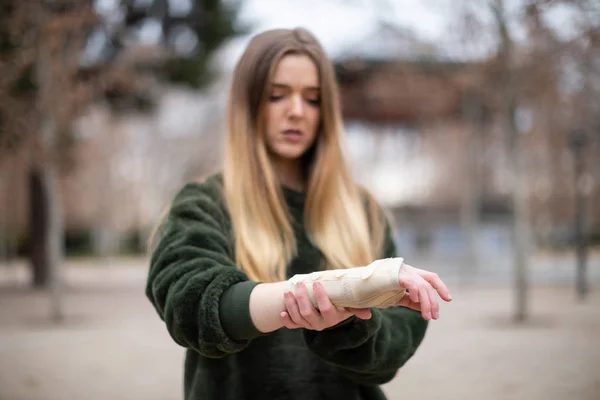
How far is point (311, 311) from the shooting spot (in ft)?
3.40

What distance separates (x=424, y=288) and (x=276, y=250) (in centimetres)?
55

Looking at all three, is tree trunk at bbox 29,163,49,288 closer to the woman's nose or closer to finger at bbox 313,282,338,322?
the woman's nose

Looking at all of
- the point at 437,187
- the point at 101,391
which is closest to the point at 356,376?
the point at 101,391

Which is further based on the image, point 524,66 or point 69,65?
point 69,65

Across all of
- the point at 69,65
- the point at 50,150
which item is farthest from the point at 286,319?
the point at 69,65

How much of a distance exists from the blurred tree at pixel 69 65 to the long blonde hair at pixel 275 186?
330 inches

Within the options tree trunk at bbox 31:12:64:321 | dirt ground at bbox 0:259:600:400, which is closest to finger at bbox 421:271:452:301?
dirt ground at bbox 0:259:600:400

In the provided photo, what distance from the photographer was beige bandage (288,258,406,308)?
0.99 metres

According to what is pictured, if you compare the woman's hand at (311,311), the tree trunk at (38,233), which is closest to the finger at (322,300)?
the woman's hand at (311,311)

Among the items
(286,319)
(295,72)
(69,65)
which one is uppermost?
(69,65)

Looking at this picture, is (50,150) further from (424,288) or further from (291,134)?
(424,288)

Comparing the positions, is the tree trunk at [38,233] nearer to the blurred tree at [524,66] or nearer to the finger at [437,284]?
the blurred tree at [524,66]

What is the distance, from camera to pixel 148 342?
755 centimetres

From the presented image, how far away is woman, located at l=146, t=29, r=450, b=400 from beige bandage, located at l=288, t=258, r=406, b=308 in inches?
1.4
